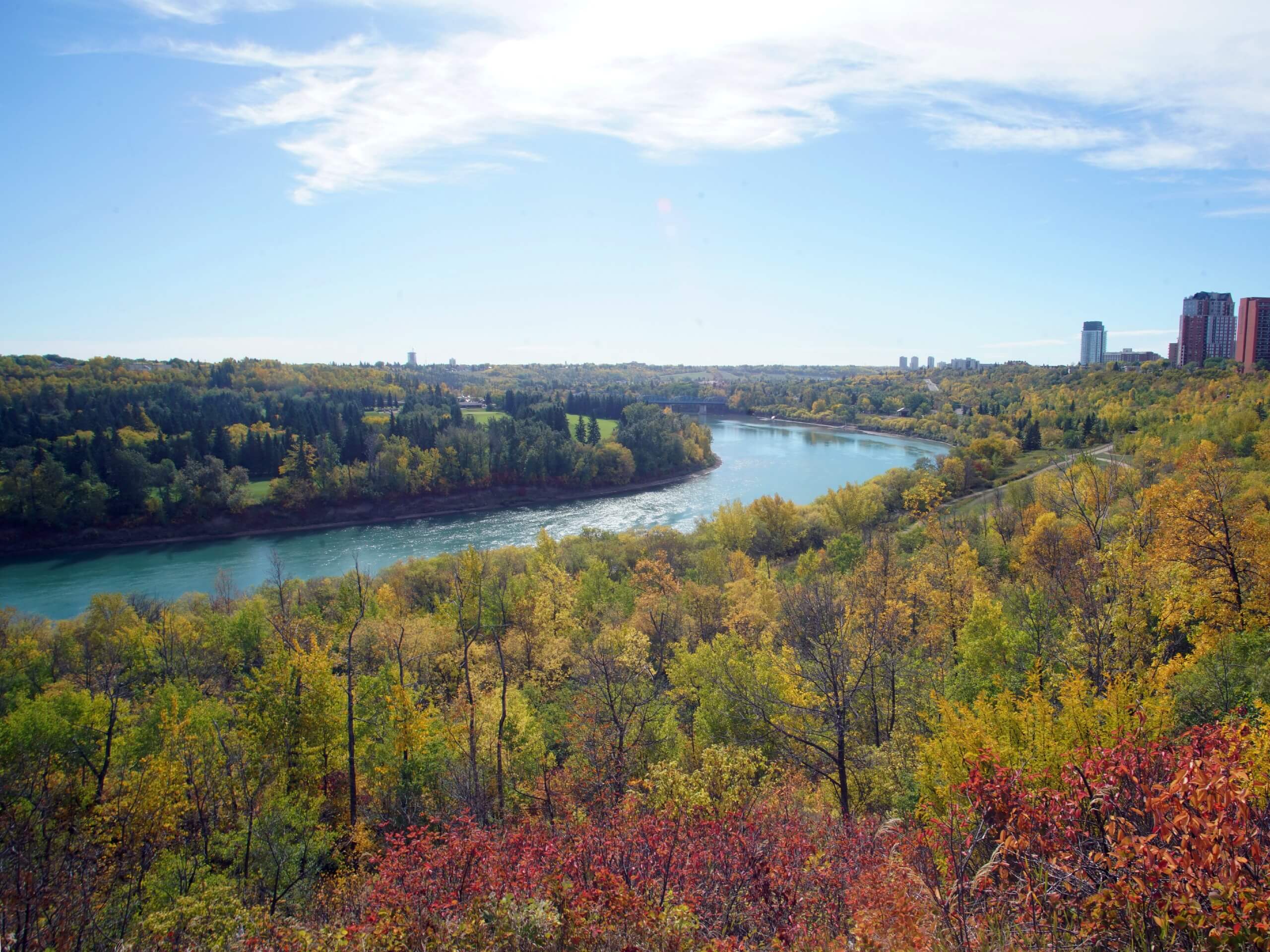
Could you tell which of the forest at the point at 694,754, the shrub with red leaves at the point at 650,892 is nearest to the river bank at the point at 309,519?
the forest at the point at 694,754

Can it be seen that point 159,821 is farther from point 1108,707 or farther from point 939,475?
point 939,475

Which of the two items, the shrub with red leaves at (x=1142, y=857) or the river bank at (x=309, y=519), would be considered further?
the river bank at (x=309, y=519)

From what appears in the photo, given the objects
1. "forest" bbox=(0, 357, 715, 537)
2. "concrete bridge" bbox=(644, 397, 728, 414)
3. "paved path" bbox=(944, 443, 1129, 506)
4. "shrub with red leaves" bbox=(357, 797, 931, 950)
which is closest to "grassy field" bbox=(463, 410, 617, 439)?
"forest" bbox=(0, 357, 715, 537)

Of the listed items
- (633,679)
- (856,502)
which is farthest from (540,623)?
(856,502)

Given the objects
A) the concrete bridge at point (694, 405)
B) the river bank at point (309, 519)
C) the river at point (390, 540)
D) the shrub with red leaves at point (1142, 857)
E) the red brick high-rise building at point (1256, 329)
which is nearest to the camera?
the shrub with red leaves at point (1142, 857)

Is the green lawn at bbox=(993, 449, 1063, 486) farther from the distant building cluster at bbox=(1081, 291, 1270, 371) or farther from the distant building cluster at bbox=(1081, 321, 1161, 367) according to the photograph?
the distant building cluster at bbox=(1081, 321, 1161, 367)

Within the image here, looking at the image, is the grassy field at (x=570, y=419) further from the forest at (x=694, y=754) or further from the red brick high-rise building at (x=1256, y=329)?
the red brick high-rise building at (x=1256, y=329)

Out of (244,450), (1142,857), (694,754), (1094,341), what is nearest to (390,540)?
(244,450)
